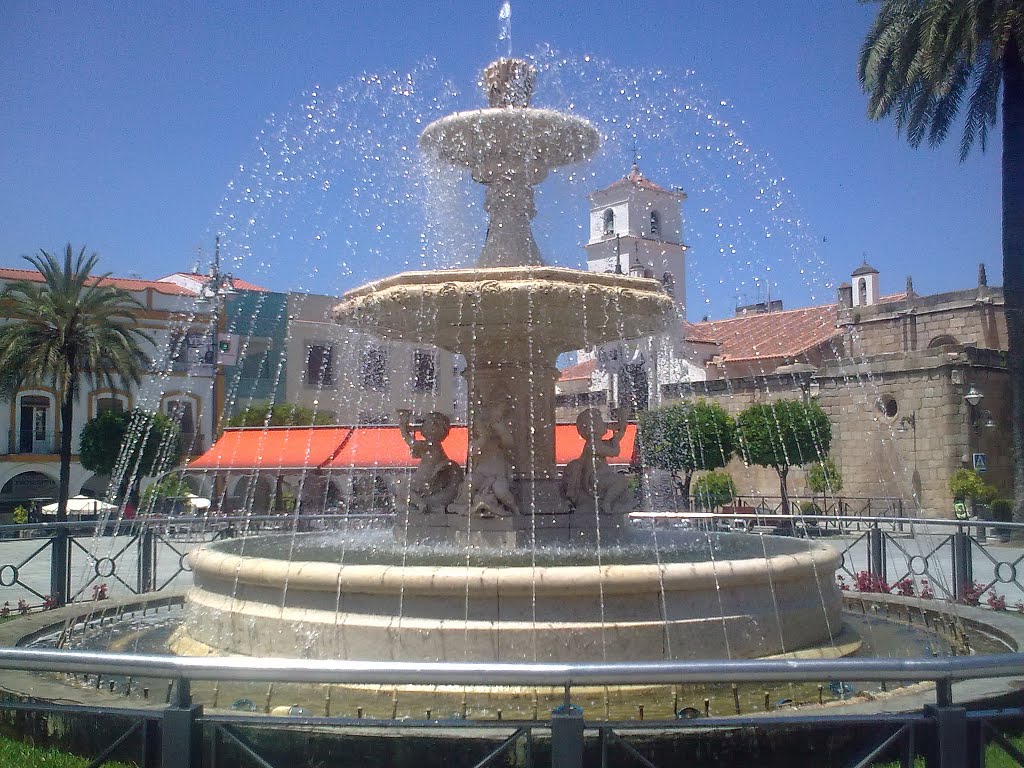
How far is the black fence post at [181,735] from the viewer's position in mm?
3062

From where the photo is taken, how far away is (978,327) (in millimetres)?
32812

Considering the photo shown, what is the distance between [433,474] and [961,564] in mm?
5481

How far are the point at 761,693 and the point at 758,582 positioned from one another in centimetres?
83

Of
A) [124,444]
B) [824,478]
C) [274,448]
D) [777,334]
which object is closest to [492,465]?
[274,448]

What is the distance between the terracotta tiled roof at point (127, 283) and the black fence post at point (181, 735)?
120 feet

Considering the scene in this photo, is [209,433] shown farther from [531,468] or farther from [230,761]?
[230,761]

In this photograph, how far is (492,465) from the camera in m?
8.05

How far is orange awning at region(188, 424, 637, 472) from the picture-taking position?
21.1 meters

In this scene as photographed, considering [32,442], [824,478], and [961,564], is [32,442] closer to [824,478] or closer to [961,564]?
[824,478]

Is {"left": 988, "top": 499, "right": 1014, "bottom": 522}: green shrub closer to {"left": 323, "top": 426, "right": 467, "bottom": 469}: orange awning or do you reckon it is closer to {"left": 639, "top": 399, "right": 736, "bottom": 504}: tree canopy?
{"left": 639, "top": 399, "right": 736, "bottom": 504}: tree canopy

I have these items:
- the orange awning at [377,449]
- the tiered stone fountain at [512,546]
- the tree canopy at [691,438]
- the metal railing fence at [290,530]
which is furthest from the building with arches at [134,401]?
the tiered stone fountain at [512,546]

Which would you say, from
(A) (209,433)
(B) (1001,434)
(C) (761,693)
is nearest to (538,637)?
(C) (761,693)

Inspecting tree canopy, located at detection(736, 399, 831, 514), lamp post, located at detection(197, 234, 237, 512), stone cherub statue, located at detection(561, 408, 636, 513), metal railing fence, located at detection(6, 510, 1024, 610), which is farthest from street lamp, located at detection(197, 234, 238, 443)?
stone cherub statue, located at detection(561, 408, 636, 513)

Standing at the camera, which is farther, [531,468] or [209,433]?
[209,433]
